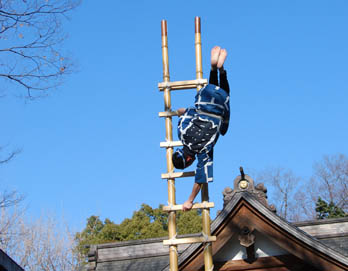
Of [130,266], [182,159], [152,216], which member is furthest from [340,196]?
[182,159]

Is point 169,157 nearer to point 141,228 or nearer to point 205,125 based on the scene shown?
point 205,125

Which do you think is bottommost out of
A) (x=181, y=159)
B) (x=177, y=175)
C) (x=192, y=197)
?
(x=192, y=197)

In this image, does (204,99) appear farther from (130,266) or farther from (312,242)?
(130,266)

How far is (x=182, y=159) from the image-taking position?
6.79 meters

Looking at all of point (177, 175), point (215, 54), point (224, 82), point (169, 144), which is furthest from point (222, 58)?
point (177, 175)

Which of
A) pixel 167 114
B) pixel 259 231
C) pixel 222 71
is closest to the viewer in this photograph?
pixel 222 71

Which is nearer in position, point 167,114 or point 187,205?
point 187,205

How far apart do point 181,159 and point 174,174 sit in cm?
27

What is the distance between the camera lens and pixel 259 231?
9.98 m

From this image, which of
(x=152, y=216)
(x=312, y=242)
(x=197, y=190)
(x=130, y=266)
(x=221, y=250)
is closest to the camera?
(x=197, y=190)

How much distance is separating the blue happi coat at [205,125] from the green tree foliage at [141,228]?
2498 cm

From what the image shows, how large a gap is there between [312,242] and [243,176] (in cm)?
183

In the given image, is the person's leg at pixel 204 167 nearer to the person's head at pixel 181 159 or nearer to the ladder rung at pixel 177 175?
the person's head at pixel 181 159

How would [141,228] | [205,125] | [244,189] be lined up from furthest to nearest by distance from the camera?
1. [141,228]
2. [244,189]
3. [205,125]
